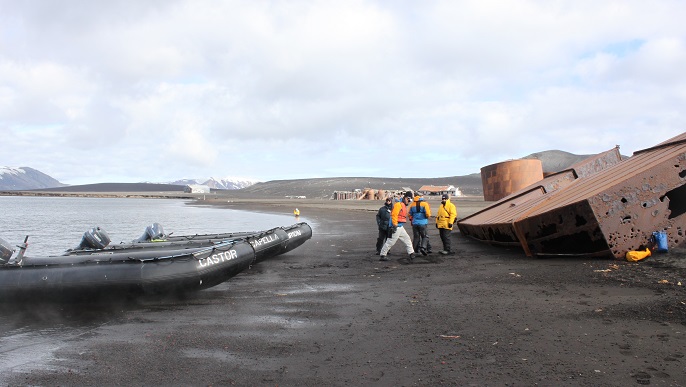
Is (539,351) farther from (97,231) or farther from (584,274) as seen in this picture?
(97,231)

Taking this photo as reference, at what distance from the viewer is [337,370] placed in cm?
450

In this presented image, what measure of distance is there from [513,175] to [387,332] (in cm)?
1991

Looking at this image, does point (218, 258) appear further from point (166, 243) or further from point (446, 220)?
point (446, 220)

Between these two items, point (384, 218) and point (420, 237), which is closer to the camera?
point (384, 218)

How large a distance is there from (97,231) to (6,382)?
7111 millimetres

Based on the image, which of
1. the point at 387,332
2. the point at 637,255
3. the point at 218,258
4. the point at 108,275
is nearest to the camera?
the point at 387,332

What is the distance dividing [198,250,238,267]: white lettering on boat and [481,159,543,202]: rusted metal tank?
1810 centimetres

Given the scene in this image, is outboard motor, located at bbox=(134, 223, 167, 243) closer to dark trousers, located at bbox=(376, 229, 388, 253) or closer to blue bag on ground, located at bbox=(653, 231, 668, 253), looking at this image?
dark trousers, located at bbox=(376, 229, 388, 253)

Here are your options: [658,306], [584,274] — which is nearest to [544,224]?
[584,274]

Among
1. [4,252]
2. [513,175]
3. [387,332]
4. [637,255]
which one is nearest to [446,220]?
[637,255]

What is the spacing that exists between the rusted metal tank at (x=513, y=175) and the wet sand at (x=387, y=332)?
49.9 ft

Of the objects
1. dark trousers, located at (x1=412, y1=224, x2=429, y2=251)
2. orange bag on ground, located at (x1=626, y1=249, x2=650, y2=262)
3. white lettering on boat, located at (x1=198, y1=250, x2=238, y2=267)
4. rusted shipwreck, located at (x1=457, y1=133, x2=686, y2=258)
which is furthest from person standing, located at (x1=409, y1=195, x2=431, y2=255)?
white lettering on boat, located at (x1=198, y1=250, x2=238, y2=267)

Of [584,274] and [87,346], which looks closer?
[87,346]

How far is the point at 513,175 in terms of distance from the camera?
23.8 meters
